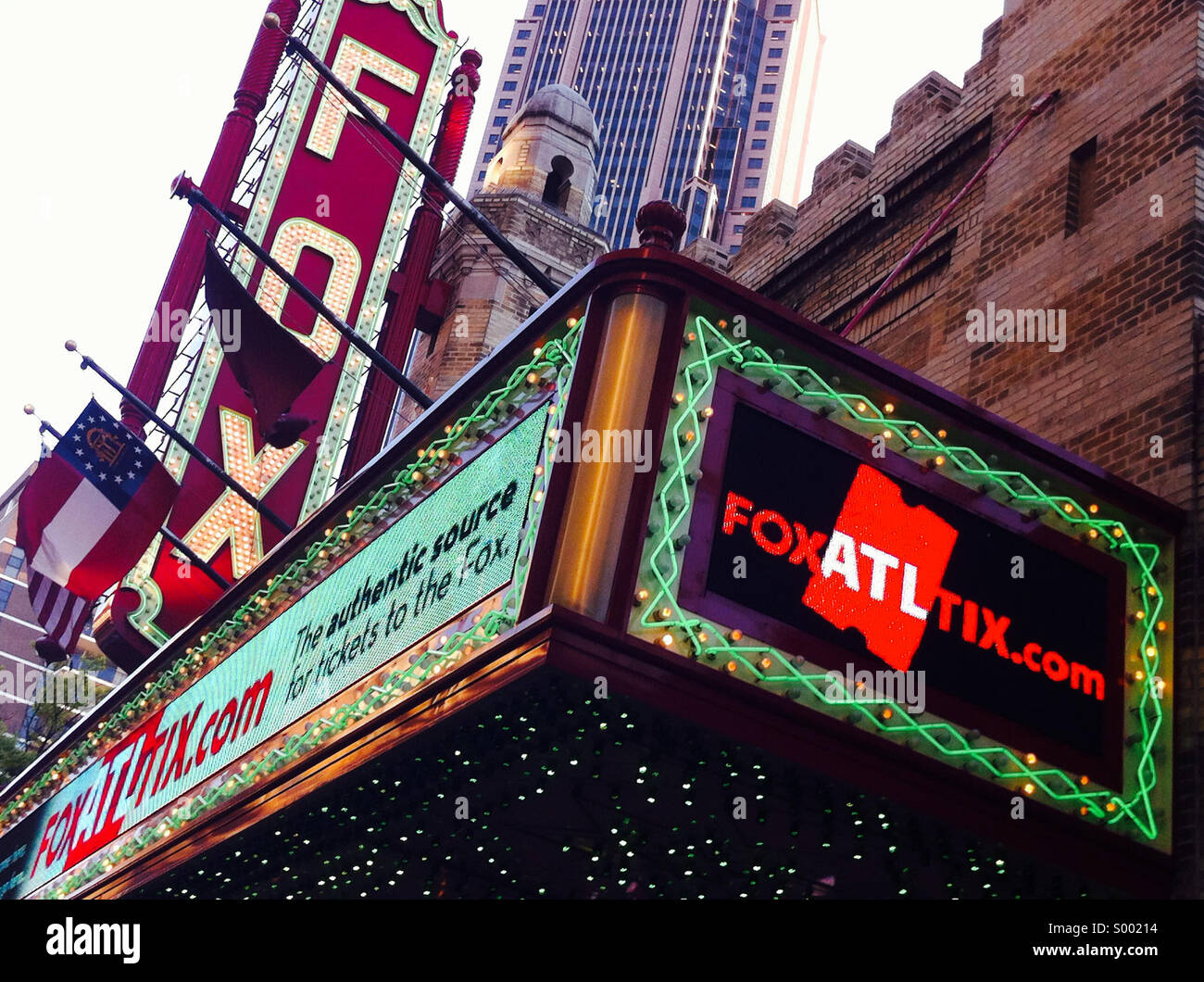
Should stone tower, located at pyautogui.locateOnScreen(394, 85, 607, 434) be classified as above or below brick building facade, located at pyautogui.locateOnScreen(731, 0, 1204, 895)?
above

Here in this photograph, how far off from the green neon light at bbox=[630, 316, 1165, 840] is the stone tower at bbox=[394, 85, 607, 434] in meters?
11.4

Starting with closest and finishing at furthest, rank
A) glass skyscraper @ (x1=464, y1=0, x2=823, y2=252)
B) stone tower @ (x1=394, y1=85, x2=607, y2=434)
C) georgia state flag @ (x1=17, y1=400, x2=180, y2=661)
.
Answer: georgia state flag @ (x1=17, y1=400, x2=180, y2=661) → stone tower @ (x1=394, y1=85, x2=607, y2=434) → glass skyscraper @ (x1=464, y1=0, x2=823, y2=252)

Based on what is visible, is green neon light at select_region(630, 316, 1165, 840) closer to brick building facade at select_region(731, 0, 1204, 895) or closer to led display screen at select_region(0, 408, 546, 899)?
brick building facade at select_region(731, 0, 1204, 895)

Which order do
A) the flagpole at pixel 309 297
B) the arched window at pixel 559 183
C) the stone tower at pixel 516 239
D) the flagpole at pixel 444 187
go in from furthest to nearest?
the arched window at pixel 559 183, the stone tower at pixel 516 239, the flagpole at pixel 309 297, the flagpole at pixel 444 187

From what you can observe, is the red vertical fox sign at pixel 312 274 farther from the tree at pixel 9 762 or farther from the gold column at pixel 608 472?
the tree at pixel 9 762

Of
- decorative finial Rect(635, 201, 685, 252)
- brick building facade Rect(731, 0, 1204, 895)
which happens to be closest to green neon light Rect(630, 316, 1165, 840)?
brick building facade Rect(731, 0, 1204, 895)

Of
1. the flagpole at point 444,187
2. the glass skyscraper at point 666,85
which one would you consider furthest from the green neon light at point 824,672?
the glass skyscraper at point 666,85

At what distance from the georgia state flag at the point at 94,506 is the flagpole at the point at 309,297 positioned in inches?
96.4

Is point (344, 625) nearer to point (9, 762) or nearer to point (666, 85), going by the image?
point (9, 762)

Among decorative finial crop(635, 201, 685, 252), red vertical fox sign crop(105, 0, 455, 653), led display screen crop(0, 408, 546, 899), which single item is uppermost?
red vertical fox sign crop(105, 0, 455, 653)

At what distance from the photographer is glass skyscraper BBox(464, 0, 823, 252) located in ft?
498

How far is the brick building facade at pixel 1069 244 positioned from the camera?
32.2ft
